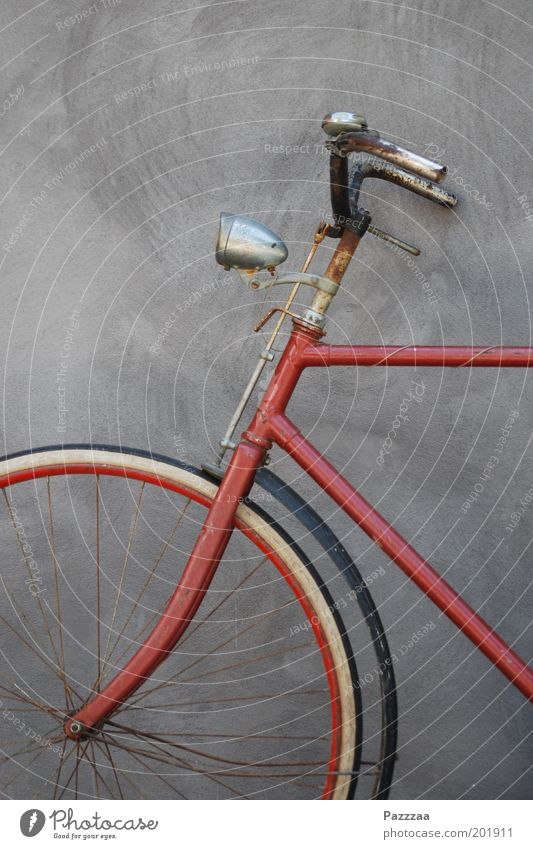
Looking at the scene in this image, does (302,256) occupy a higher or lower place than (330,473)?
higher

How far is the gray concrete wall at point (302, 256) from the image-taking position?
1268mm

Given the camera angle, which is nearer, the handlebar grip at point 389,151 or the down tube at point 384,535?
the handlebar grip at point 389,151

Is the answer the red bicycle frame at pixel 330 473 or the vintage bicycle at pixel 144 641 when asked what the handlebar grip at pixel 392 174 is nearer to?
the red bicycle frame at pixel 330 473

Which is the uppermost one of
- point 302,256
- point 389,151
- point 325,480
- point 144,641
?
point 302,256

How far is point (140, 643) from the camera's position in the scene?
1.40 metres

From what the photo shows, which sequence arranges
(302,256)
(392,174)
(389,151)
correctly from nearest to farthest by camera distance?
(389,151) → (392,174) → (302,256)

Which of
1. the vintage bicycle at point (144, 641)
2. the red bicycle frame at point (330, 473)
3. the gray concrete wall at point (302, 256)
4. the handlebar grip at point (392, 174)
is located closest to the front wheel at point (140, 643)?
the vintage bicycle at point (144, 641)

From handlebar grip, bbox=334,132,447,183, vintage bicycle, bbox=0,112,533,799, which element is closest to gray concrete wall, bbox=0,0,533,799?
vintage bicycle, bbox=0,112,533,799

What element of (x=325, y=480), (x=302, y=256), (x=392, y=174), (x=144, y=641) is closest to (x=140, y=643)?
(x=144, y=641)

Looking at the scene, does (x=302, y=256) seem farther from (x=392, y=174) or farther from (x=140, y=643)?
(x=140, y=643)

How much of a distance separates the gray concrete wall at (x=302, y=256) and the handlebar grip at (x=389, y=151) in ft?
1.27

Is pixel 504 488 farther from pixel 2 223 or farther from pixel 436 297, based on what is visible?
pixel 2 223

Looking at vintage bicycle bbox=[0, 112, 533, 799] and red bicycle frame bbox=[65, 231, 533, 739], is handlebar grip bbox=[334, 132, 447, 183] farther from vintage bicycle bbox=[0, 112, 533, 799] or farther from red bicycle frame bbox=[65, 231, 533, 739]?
vintage bicycle bbox=[0, 112, 533, 799]

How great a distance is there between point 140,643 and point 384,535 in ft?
1.83
